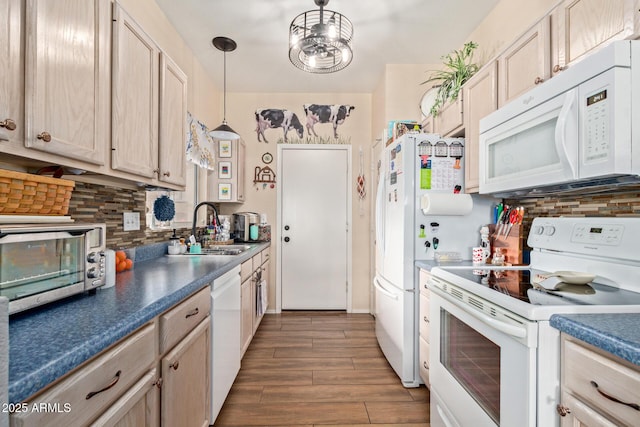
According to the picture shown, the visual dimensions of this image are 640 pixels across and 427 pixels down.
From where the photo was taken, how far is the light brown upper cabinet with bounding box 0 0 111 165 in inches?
35.7

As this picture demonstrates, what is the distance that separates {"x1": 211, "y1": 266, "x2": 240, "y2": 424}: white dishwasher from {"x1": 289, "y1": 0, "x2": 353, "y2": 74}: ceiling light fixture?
1.58 m

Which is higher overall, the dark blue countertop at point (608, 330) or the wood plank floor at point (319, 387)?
the dark blue countertop at point (608, 330)

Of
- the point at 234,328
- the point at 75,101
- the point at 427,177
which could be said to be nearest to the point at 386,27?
the point at 427,177

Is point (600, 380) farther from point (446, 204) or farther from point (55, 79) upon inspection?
point (55, 79)

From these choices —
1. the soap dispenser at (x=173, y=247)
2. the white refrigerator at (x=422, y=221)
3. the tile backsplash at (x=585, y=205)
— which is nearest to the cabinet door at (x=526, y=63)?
the white refrigerator at (x=422, y=221)

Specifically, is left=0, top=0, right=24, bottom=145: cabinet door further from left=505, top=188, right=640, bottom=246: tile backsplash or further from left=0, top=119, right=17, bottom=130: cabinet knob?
left=505, top=188, right=640, bottom=246: tile backsplash

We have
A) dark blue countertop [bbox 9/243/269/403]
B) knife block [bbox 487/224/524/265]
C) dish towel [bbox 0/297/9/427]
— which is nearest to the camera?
dish towel [bbox 0/297/9/427]

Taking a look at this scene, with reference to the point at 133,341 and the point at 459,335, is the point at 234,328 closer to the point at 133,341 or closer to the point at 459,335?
the point at 133,341

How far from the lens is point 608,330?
2.65ft

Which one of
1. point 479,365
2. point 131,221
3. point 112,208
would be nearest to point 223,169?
point 131,221

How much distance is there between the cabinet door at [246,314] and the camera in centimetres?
241

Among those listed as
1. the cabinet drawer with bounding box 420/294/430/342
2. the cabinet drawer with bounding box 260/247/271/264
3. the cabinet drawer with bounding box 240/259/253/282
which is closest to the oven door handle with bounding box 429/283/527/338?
the cabinet drawer with bounding box 420/294/430/342

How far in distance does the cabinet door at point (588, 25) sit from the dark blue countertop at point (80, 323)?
1.83 metres

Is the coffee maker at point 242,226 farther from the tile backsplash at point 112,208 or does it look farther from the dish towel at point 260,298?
the tile backsplash at point 112,208
